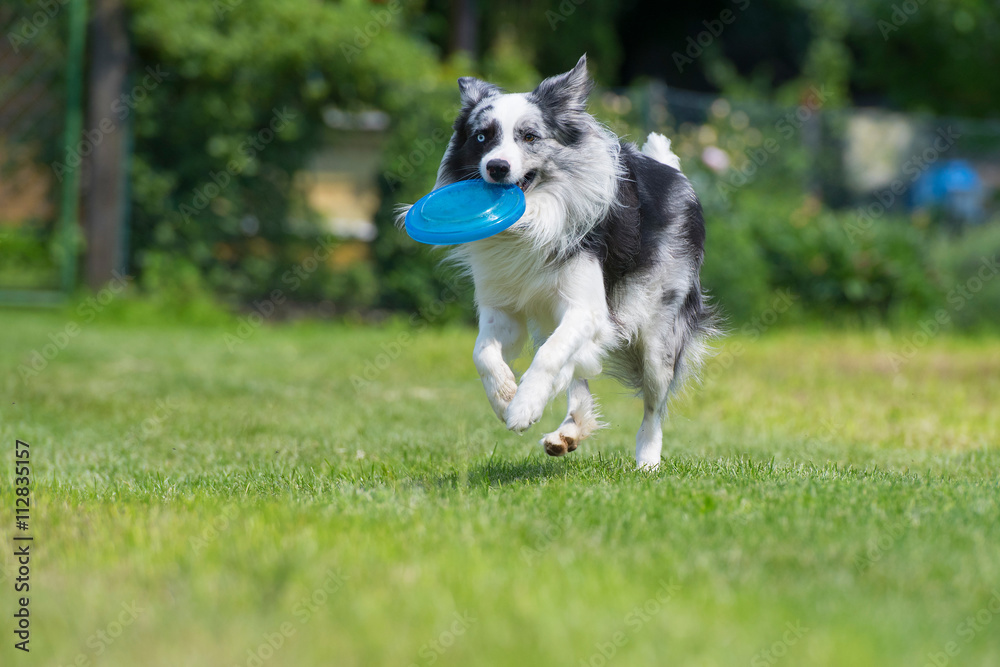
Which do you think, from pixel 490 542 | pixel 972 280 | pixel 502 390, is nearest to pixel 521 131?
pixel 502 390

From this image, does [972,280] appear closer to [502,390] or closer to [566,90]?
[566,90]

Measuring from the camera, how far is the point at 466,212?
4.30m

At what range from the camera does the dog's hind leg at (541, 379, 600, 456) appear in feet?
14.9

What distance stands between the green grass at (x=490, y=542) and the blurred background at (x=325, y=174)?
16.2 feet

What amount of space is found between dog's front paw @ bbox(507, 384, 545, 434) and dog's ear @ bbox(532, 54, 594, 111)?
1.26m

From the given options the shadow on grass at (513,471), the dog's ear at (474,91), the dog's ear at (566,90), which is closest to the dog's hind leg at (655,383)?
the shadow on grass at (513,471)

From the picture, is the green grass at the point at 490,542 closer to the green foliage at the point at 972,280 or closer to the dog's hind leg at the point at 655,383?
the dog's hind leg at the point at 655,383

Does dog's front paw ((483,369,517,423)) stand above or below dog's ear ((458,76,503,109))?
below

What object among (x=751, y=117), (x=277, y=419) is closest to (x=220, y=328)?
(x=277, y=419)

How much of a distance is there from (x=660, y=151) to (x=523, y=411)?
2.03 m

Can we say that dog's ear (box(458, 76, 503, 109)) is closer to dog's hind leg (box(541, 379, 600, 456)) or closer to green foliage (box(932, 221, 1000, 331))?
dog's hind leg (box(541, 379, 600, 456))

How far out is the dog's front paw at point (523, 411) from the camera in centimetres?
406

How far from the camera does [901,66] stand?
744 inches

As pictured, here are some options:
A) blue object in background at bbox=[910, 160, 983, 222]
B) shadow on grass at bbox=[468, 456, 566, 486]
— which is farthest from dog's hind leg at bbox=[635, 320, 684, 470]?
blue object in background at bbox=[910, 160, 983, 222]
